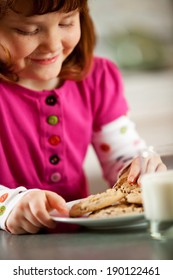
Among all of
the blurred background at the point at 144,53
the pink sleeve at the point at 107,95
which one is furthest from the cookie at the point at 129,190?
the blurred background at the point at 144,53

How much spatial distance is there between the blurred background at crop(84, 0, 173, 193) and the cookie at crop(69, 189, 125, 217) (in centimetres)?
105

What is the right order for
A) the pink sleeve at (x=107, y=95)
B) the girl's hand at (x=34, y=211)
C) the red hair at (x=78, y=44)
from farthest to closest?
the pink sleeve at (x=107, y=95)
the red hair at (x=78, y=44)
the girl's hand at (x=34, y=211)

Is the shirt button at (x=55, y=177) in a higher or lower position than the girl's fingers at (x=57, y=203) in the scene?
lower

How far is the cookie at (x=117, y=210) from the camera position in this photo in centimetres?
68

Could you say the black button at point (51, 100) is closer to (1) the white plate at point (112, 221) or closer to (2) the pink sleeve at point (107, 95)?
(2) the pink sleeve at point (107, 95)

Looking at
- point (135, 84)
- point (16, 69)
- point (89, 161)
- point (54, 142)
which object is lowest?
point (89, 161)

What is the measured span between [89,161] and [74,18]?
73 centimetres

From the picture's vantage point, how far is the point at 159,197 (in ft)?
2.06

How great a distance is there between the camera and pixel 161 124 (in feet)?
5.92

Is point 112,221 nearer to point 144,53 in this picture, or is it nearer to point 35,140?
point 35,140

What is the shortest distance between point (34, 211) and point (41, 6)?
28cm

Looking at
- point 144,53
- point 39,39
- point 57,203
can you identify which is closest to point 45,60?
point 39,39
